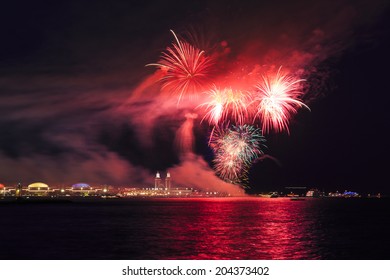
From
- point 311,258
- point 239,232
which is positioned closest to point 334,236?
point 239,232

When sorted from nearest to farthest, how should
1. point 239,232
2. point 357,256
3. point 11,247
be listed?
point 357,256 → point 11,247 → point 239,232

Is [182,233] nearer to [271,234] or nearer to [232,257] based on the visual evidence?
[271,234]

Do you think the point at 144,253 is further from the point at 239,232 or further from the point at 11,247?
the point at 239,232

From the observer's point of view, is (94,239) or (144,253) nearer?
(144,253)

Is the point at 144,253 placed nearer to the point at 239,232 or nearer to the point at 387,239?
the point at 239,232

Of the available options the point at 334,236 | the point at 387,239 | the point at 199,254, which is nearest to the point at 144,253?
the point at 199,254
